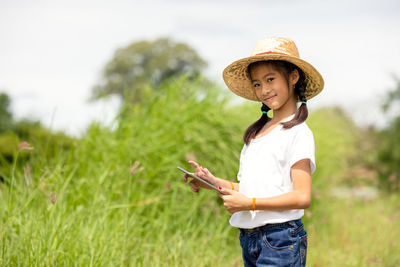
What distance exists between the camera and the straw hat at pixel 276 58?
2219 millimetres

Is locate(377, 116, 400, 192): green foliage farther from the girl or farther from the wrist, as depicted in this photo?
the wrist

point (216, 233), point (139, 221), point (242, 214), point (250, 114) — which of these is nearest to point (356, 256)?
point (216, 233)

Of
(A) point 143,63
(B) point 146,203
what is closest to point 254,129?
(B) point 146,203

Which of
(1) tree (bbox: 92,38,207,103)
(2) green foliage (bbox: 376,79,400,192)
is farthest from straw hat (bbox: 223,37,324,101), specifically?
(1) tree (bbox: 92,38,207,103)

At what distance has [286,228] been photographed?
6.80ft

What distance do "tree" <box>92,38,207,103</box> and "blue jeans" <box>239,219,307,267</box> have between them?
26742 millimetres

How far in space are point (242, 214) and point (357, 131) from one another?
18.6 metres

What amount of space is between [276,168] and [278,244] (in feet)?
1.23

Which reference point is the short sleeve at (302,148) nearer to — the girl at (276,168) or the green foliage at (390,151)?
the girl at (276,168)

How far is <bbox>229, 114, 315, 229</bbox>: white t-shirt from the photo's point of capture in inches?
80.5

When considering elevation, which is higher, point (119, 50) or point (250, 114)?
point (119, 50)

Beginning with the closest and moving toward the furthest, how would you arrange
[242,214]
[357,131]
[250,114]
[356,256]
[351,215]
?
[242,214]
[356,256]
[250,114]
[351,215]
[357,131]

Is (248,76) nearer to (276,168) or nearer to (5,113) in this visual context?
(276,168)

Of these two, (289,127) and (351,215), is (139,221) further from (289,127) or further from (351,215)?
(351,215)
